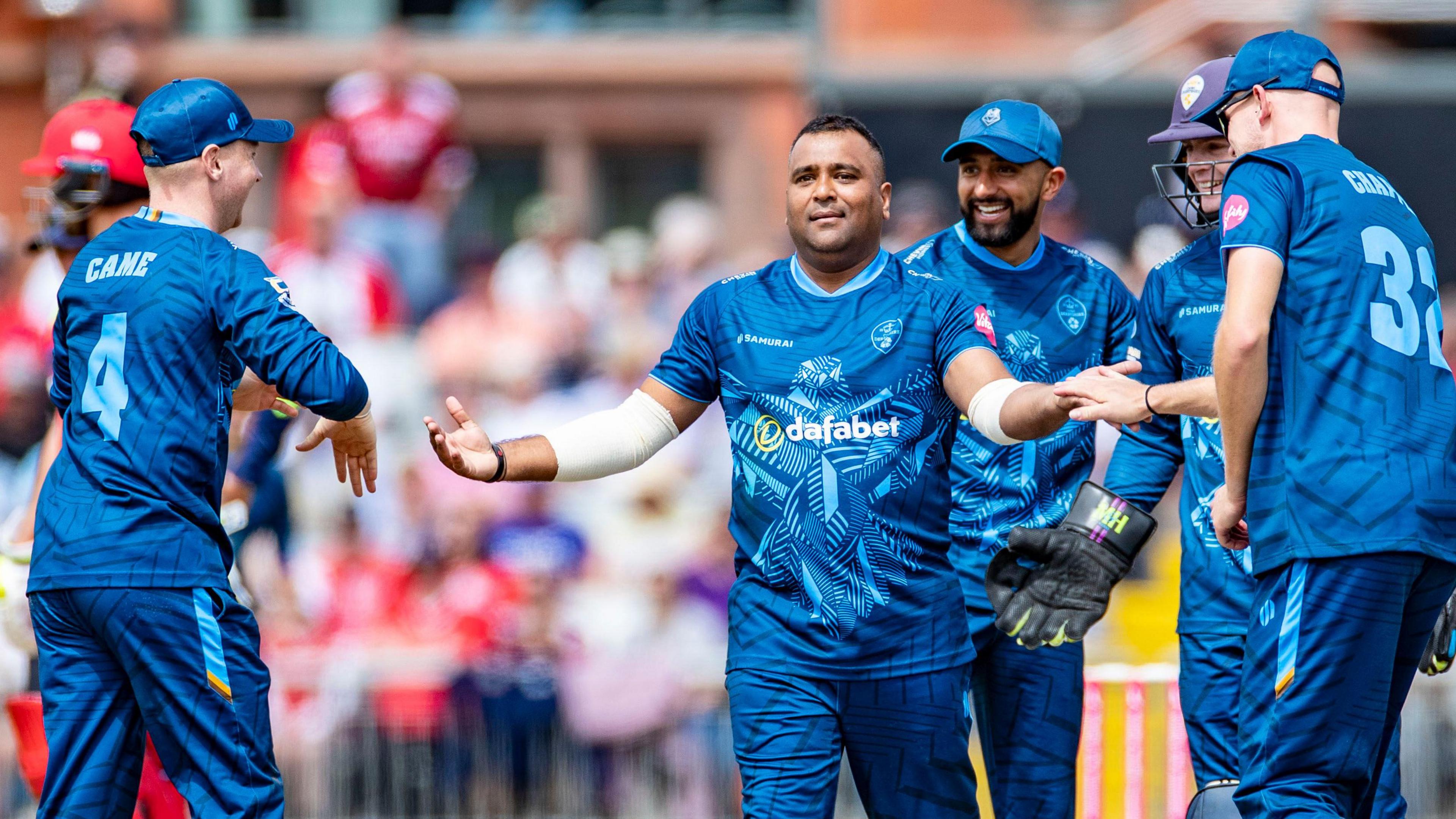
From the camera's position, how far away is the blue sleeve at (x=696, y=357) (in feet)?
15.8

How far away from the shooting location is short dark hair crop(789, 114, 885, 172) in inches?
186

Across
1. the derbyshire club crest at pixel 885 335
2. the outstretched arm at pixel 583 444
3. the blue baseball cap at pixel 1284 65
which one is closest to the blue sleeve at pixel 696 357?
the outstretched arm at pixel 583 444

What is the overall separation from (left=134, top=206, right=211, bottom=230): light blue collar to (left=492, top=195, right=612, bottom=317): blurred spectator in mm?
6542

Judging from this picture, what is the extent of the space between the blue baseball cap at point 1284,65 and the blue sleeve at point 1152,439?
101cm

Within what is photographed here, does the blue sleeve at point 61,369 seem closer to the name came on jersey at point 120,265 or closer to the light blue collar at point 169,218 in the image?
the name came on jersey at point 120,265

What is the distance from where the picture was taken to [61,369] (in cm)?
477

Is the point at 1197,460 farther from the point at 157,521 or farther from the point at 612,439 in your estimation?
the point at 157,521

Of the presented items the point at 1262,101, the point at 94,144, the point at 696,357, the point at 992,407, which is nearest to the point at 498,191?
the point at 94,144

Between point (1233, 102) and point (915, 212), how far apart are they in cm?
615

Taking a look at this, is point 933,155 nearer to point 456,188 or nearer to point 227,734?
point 456,188

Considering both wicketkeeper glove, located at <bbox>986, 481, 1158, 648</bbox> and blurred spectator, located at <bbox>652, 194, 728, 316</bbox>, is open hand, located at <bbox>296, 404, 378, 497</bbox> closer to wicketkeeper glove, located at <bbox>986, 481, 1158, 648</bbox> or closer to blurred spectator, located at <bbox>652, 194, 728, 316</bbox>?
wicketkeeper glove, located at <bbox>986, 481, 1158, 648</bbox>

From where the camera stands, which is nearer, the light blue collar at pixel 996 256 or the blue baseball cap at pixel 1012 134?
the blue baseball cap at pixel 1012 134

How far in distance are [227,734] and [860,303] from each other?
2074mm

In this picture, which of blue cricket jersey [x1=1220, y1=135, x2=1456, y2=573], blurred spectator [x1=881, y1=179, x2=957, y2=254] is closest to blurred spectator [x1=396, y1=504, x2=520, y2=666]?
blurred spectator [x1=881, y1=179, x2=957, y2=254]
